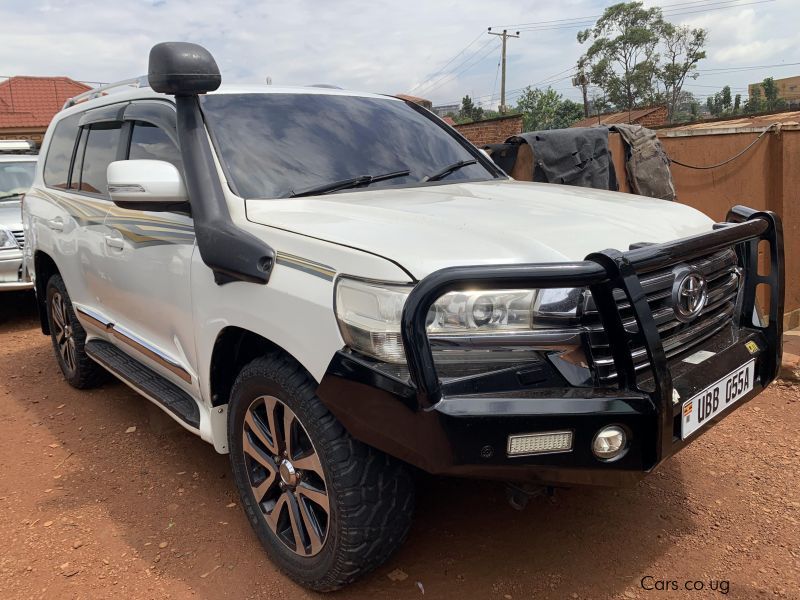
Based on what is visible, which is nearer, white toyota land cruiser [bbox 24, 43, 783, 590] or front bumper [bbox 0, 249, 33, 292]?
white toyota land cruiser [bbox 24, 43, 783, 590]

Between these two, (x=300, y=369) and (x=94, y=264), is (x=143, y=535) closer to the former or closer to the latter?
(x=300, y=369)

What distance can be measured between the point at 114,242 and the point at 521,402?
2415mm

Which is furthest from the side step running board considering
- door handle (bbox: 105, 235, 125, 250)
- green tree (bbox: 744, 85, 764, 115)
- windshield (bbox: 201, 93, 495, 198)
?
green tree (bbox: 744, 85, 764, 115)

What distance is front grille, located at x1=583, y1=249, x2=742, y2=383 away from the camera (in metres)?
1.95

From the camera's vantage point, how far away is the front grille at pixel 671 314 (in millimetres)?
1954

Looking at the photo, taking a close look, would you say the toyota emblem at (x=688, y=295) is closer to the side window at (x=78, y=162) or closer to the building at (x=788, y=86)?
the side window at (x=78, y=162)

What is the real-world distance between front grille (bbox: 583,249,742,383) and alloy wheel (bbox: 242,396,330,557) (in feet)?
3.16

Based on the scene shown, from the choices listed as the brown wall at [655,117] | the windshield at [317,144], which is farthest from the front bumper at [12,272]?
the brown wall at [655,117]

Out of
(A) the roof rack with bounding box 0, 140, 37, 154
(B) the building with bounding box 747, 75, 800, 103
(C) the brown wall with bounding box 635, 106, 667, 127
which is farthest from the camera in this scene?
(B) the building with bounding box 747, 75, 800, 103

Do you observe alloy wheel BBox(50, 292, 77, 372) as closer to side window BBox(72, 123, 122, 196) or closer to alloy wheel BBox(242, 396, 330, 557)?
side window BBox(72, 123, 122, 196)

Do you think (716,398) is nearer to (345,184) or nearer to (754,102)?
(345,184)

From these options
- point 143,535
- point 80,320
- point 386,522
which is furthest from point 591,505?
point 80,320

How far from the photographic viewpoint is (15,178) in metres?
8.26

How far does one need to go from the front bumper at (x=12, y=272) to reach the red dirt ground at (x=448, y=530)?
12.1ft
